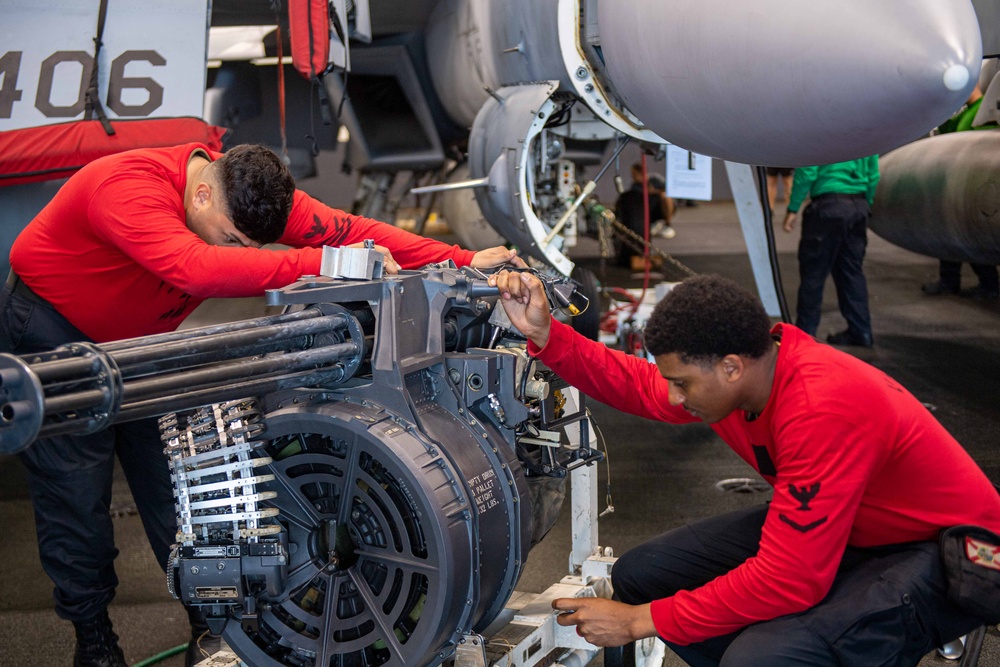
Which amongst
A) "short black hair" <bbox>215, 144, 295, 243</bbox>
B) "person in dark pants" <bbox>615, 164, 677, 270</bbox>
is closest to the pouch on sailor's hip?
"short black hair" <bbox>215, 144, 295, 243</bbox>

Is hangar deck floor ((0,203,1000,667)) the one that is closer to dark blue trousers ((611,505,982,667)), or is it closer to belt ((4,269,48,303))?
dark blue trousers ((611,505,982,667))

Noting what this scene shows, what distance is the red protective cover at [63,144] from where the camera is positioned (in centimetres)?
383

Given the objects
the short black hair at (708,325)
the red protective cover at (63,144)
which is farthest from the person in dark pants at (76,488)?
the red protective cover at (63,144)

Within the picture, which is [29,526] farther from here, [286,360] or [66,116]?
[286,360]

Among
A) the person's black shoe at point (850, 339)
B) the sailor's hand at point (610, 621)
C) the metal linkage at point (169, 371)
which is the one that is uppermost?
the metal linkage at point (169, 371)

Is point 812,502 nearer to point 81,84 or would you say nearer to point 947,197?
point 81,84

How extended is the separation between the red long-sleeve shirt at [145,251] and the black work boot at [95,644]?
727mm

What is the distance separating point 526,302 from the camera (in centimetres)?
209

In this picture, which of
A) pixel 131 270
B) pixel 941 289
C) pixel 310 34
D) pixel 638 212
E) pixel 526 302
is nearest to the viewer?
pixel 526 302

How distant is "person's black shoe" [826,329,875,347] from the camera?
6250 mm

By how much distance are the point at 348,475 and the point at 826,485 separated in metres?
0.88

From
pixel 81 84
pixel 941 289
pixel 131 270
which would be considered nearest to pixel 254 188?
pixel 131 270

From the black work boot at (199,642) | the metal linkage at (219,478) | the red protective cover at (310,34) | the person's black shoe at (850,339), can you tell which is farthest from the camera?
the person's black shoe at (850,339)

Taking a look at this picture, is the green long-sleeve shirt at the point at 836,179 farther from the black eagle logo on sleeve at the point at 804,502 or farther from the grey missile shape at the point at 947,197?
the black eagle logo on sleeve at the point at 804,502
